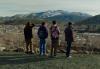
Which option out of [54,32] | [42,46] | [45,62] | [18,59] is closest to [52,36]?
[54,32]

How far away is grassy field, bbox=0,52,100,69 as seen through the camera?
18.4 m

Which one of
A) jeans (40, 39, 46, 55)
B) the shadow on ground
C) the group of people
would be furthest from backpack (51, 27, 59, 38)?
the shadow on ground

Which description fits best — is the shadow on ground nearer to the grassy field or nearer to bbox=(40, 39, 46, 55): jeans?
the grassy field

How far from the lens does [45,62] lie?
64.8 feet

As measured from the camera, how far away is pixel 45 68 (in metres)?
17.8

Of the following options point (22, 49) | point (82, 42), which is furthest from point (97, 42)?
point (22, 49)

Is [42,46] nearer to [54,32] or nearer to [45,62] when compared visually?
[54,32]

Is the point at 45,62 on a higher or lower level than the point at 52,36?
lower

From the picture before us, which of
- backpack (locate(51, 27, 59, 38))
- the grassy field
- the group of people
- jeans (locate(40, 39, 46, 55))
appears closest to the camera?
the grassy field

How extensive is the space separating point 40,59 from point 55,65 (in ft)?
7.80

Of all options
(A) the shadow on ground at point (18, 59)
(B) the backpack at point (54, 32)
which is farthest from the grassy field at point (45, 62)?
(B) the backpack at point (54, 32)

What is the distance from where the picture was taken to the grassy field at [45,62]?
1839 centimetres

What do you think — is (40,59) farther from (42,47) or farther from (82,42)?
(82,42)

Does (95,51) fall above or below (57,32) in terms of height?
below
